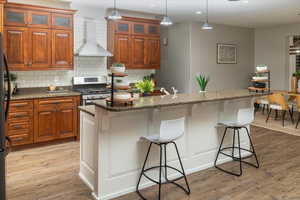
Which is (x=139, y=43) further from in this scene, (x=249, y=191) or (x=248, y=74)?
(x=248, y=74)

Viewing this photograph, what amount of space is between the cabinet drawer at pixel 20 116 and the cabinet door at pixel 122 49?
2162 millimetres

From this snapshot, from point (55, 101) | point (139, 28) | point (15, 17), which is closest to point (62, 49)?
point (15, 17)

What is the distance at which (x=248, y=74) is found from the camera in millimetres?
8984

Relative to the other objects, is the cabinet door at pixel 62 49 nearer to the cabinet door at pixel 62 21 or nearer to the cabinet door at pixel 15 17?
the cabinet door at pixel 62 21

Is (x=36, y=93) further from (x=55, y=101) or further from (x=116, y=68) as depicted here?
(x=116, y=68)

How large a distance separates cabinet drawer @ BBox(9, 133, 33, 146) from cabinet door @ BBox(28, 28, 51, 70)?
1213 mm

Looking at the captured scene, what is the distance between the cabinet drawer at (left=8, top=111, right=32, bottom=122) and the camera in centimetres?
428

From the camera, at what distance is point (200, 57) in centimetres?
Answer: 773

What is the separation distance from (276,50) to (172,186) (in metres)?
7.04

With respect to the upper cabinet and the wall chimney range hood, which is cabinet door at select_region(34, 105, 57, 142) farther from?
the wall chimney range hood

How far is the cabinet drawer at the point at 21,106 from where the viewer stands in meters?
4.28

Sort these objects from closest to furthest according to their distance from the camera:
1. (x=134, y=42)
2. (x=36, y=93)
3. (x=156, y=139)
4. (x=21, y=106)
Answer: (x=156, y=139), (x=21, y=106), (x=36, y=93), (x=134, y=42)

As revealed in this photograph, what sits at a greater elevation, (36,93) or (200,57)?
(200,57)

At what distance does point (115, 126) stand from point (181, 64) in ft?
17.2
